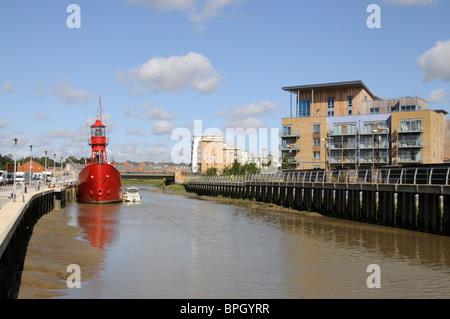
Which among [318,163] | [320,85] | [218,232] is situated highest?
[320,85]

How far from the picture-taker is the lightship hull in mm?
60094

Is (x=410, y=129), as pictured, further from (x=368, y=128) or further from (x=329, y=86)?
(x=329, y=86)

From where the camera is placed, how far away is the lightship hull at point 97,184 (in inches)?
2366

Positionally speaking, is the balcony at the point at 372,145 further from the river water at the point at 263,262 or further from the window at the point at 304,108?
the river water at the point at 263,262

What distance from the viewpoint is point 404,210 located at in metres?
33.1

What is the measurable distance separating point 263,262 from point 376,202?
18.7m

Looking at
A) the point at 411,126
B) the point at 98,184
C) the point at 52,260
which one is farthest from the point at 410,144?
the point at 52,260

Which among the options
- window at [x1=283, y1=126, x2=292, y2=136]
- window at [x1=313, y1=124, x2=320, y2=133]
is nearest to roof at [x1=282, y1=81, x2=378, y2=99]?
window at [x1=313, y1=124, x2=320, y2=133]

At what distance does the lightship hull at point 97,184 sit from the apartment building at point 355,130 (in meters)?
32.5

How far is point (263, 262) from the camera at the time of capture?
2144 cm
